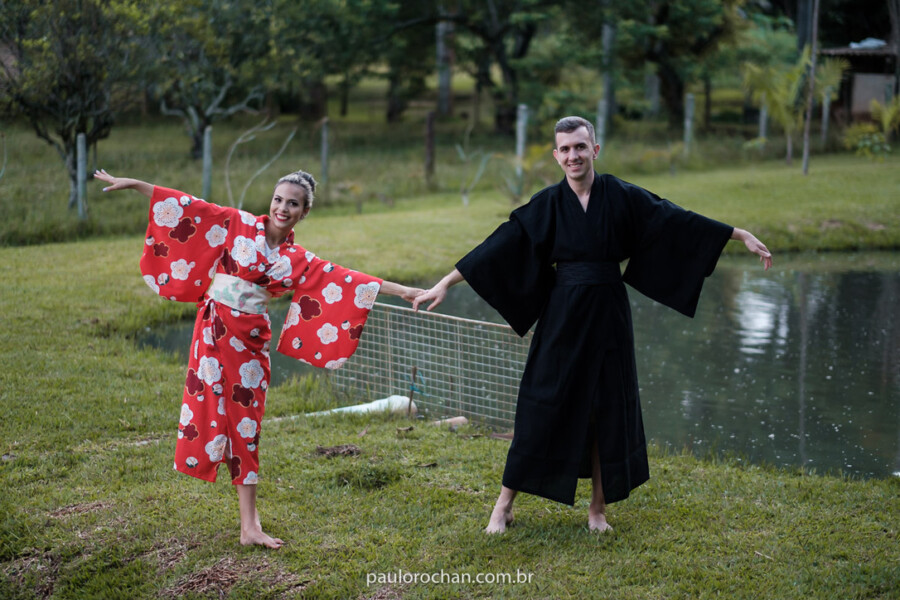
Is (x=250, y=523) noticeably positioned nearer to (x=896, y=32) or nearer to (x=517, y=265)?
(x=517, y=265)

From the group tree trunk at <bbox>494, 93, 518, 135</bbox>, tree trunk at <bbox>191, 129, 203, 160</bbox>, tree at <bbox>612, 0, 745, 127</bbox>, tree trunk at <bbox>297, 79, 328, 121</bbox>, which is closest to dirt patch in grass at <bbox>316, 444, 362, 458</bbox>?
tree trunk at <bbox>191, 129, 203, 160</bbox>

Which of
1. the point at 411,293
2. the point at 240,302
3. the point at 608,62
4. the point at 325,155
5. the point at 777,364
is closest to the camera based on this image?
the point at 240,302

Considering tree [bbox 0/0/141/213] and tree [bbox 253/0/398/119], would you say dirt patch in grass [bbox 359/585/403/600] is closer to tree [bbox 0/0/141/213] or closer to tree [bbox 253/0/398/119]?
tree [bbox 0/0/141/213]

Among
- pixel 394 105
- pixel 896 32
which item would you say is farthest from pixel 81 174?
pixel 896 32

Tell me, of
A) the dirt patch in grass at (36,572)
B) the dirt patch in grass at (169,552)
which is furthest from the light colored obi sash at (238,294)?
the dirt patch in grass at (36,572)

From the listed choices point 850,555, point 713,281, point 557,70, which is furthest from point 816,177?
point 850,555

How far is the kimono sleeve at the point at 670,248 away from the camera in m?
4.18

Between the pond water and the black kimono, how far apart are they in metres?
1.75

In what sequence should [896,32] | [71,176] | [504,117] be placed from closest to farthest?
[71,176] < [896,32] < [504,117]

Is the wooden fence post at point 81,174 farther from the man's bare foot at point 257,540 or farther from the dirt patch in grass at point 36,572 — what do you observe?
the man's bare foot at point 257,540

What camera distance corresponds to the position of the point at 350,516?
434cm

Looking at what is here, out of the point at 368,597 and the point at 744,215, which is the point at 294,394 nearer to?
the point at 368,597

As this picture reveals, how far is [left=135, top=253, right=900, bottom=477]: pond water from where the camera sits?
19.5 ft

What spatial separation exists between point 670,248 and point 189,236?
2141mm
